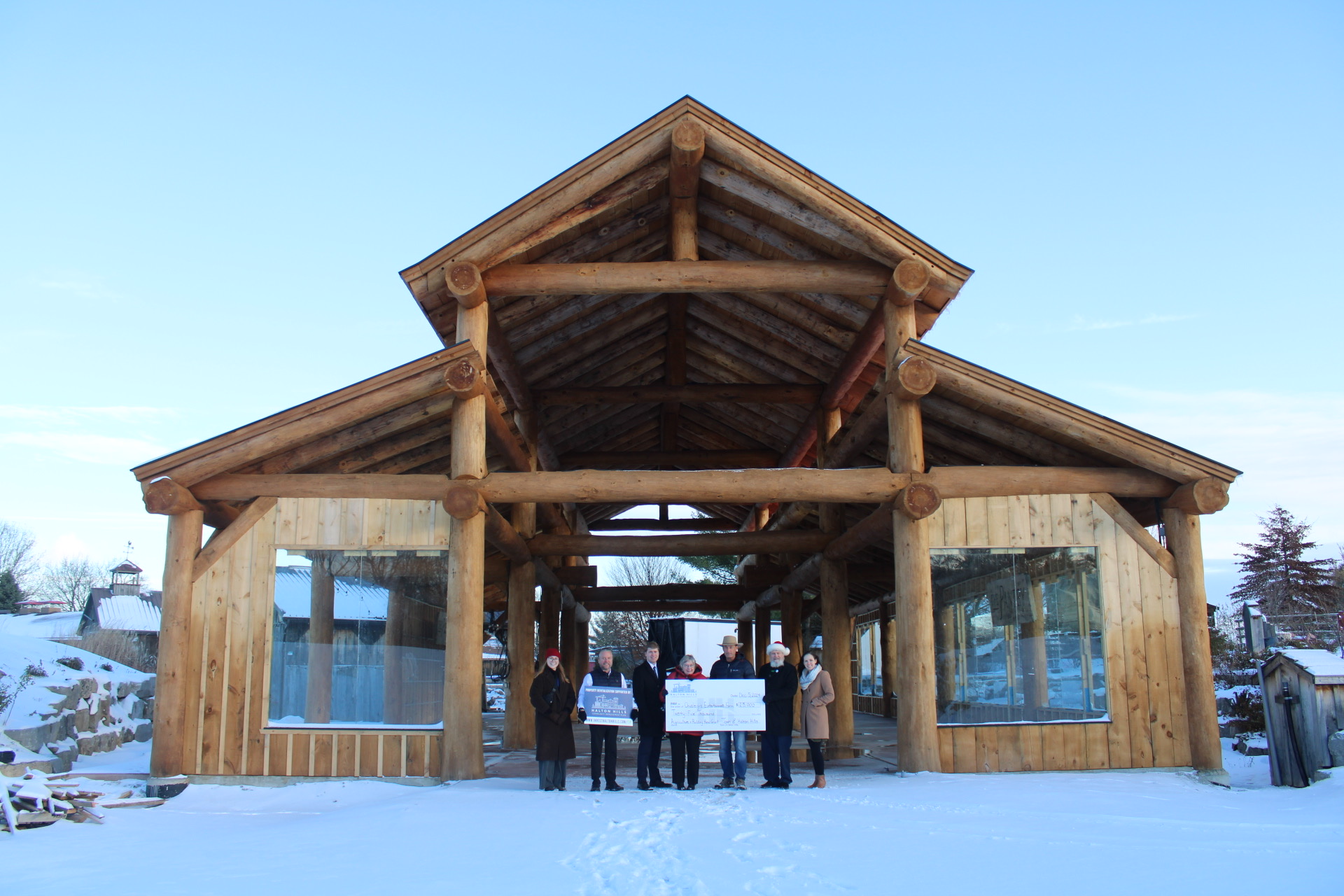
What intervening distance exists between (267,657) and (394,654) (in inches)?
52.0

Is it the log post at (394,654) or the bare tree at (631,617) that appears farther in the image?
the bare tree at (631,617)

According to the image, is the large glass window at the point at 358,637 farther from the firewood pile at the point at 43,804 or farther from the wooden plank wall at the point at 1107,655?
the wooden plank wall at the point at 1107,655

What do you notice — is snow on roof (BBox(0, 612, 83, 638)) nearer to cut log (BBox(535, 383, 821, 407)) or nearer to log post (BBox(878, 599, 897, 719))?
log post (BBox(878, 599, 897, 719))

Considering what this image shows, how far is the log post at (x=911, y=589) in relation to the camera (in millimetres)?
10758

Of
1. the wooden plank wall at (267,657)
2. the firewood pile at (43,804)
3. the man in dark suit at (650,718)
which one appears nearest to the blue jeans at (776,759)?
the man in dark suit at (650,718)

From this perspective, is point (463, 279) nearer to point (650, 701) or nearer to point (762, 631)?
point (650, 701)

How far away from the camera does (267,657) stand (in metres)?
10.9

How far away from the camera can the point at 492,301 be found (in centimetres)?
1236

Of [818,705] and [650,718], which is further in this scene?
[650,718]

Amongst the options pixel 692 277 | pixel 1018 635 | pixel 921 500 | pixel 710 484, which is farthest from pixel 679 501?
pixel 1018 635

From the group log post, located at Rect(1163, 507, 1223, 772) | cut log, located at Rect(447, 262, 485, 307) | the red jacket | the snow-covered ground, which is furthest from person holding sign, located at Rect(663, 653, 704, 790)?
log post, located at Rect(1163, 507, 1223, 772)

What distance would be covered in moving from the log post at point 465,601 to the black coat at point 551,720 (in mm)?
776

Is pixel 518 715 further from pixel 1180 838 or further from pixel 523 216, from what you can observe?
pixel 1180 838

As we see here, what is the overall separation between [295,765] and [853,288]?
813 centimetres
